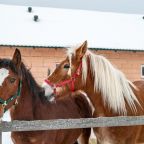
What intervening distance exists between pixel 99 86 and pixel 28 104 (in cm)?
98

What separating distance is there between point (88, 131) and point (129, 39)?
67.9 ft

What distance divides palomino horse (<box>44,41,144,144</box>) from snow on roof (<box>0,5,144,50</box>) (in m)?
17.1

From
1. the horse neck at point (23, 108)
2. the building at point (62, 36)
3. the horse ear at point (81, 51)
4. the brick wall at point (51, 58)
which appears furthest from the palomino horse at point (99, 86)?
the building at point (62, 36)

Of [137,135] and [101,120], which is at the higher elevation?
[101,120]

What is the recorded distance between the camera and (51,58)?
22953mm

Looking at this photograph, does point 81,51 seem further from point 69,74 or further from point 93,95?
point 93,95

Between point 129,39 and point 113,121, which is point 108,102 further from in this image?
point 129,39

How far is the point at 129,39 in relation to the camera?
2641 cm

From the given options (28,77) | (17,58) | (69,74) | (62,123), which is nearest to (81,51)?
(69,74)

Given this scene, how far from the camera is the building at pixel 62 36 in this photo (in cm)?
2277

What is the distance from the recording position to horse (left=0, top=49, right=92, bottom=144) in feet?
15.2

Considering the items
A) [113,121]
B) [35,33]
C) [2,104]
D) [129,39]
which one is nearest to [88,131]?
[113,121]

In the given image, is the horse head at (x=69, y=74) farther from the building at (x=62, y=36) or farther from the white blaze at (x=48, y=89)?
the building at (x=62, y=36)

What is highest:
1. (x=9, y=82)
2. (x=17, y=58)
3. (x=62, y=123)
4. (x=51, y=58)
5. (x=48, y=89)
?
(x=17, y=58)
